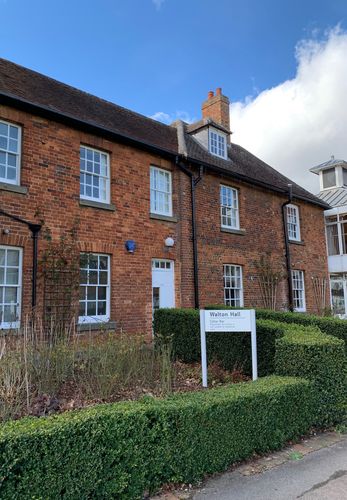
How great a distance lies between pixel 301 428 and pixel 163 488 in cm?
230

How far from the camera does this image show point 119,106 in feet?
48.2

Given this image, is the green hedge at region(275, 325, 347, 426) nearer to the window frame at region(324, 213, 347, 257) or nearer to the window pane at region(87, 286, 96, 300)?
the window pane at region(87, 286, 96, 300)

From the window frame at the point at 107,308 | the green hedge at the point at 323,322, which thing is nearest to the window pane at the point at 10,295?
the window frame at the point at 107,308

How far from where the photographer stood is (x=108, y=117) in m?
12.8

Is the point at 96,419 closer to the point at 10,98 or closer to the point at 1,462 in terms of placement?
the point at 1,462

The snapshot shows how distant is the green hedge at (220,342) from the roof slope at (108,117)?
560 centimetres

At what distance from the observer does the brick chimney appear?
60.8ft

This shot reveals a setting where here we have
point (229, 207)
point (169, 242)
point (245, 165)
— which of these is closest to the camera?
point (169, 242)

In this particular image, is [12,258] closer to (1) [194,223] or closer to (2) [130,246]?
(2) [130,246]

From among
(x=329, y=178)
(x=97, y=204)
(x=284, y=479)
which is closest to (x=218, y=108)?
(x=329, y=178)

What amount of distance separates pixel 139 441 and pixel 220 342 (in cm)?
458

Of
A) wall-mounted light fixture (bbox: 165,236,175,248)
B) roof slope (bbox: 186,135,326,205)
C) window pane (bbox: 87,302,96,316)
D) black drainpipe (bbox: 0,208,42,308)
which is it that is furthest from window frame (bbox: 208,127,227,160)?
black drainpipe (bbox: 0,208,42,308)

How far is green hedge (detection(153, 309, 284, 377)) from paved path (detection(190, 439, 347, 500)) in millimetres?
2675

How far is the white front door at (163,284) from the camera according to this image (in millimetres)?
12078
